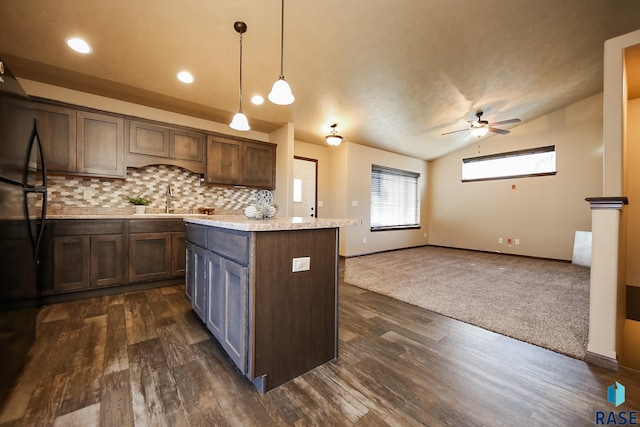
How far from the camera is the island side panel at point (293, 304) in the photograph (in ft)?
4.83

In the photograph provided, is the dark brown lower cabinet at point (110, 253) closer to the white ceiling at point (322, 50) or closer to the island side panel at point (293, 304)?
the white ceiling at point (322, 50)

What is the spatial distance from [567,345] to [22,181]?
413 cm

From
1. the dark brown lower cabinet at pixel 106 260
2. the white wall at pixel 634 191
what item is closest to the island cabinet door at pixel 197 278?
the dark brown lower cabinet at pixel 106 260

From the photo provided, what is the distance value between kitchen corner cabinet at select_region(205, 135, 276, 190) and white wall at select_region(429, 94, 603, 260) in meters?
5.17

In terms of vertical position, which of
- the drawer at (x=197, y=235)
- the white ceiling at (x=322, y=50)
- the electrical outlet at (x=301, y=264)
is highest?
the white ceiling at (x=322, y=50)

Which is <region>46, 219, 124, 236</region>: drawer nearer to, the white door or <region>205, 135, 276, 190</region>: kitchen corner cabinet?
<region>205, 135, 276, 190</region>: kitchen corner cabinet

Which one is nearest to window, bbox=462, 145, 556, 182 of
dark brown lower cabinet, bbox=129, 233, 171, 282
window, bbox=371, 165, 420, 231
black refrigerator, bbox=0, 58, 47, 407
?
window, bbox=371, 165, 420, 231

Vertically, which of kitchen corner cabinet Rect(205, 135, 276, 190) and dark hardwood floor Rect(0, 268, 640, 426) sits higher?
kitchen corner cabinet Rect(205, 135, 276, 190)

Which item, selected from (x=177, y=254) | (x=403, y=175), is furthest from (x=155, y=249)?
(x=403, y=175)

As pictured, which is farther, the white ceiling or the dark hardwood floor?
the white ceiling

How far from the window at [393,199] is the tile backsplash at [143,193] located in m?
3.26

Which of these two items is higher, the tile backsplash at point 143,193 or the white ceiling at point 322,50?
the white ceiling at point 322,50

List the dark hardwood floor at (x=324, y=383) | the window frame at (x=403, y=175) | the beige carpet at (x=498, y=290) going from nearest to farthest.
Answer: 1. the dark hardwood floor at (x=324, y=383)
2. the beige carpet at (x=498, y=290)
3. the window frame at (x=403, y=175)

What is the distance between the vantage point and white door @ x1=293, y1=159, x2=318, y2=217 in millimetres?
5410
